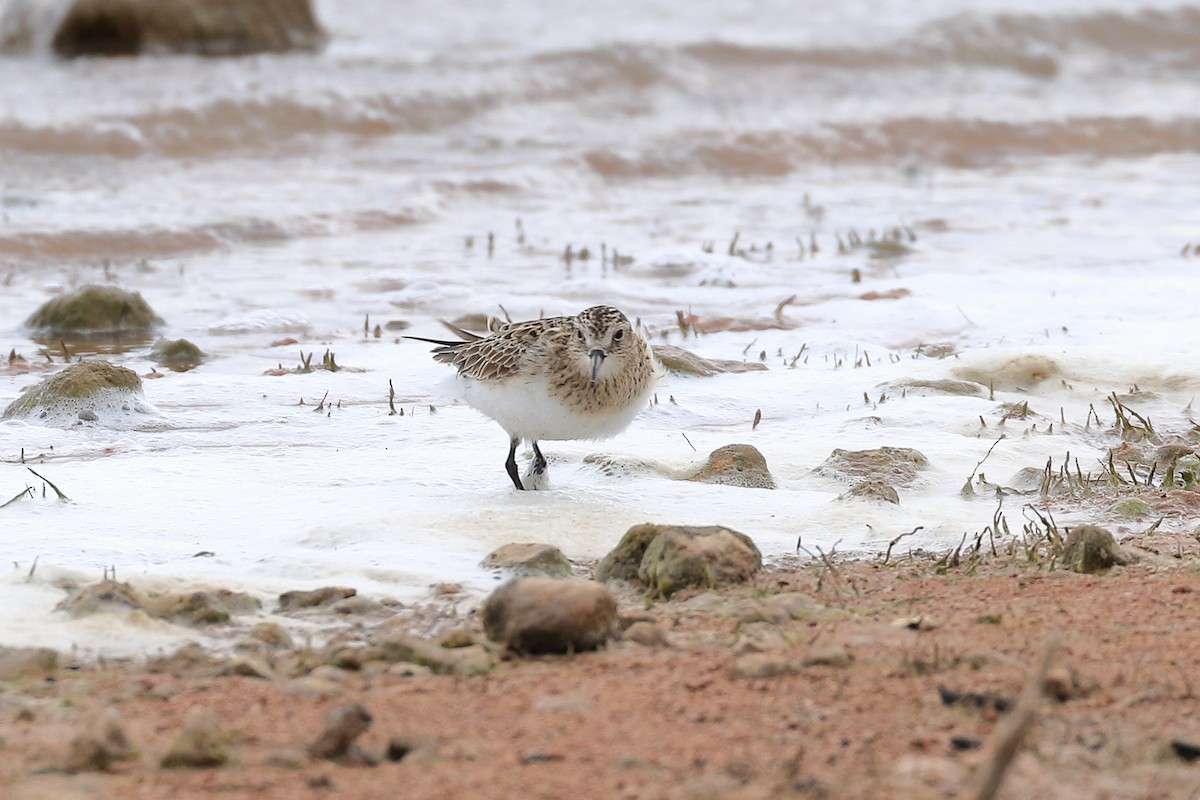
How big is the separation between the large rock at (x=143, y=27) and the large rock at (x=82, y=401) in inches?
554

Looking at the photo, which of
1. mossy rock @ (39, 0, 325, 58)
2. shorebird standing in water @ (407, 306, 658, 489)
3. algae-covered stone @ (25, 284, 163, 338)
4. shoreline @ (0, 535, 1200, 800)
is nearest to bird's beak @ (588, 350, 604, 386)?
shorebird standing in water @ (407, 306, 658, 489)

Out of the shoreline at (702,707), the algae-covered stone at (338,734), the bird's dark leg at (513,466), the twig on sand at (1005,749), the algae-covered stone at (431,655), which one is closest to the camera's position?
the twig on sand at (1005,749)

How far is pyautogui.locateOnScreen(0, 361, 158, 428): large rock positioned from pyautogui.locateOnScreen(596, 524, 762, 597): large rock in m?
2.97

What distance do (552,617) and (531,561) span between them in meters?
0.88

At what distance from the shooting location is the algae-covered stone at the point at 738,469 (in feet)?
19.1

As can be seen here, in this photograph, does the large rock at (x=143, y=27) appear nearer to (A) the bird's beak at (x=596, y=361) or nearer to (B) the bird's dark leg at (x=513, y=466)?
(B) the bird's dark leg at (x=513, y=466)

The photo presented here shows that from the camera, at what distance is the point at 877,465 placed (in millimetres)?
5957

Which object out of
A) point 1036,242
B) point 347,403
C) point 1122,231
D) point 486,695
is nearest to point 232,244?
point 347,403

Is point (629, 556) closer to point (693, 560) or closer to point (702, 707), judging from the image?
point (693, 560)

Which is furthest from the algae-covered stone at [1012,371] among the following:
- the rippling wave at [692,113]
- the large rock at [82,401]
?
the rippling wave at [692,113]

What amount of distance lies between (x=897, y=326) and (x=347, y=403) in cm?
344

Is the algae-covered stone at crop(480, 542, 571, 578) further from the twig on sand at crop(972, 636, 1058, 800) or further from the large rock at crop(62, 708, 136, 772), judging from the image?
the twig on sand at crop(972, 636, 1058, 800)

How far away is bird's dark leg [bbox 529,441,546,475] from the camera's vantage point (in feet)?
19.3

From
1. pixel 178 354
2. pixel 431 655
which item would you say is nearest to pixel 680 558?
pixel 431 655
